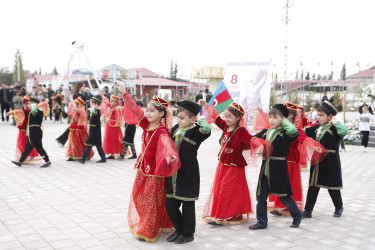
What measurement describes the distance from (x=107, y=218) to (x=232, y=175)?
1.77 metres

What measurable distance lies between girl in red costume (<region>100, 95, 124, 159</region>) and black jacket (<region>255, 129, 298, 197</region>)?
5.79 metres

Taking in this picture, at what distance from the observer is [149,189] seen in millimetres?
4266

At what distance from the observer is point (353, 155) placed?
11625mm

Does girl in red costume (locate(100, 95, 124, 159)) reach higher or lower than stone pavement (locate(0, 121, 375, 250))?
higher

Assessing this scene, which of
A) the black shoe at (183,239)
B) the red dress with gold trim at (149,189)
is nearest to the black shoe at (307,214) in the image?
the black shoe at (183,239)

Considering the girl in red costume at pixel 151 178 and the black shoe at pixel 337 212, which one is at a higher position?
the girl in red costume at pixel 151 178

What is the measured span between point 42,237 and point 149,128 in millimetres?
1731

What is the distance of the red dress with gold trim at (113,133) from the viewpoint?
9.80 metres

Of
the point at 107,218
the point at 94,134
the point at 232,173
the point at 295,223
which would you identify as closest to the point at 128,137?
the point at 94,134

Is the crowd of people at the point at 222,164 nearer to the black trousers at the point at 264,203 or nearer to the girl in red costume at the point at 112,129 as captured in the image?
the black trousers at the point at 264,203

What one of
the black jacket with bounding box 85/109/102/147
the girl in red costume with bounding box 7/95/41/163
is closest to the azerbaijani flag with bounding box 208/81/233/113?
the black jacket with bounding box 85/109/102/147

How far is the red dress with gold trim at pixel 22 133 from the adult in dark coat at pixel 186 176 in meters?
5.52

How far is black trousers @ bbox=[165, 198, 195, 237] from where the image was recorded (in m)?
4.17

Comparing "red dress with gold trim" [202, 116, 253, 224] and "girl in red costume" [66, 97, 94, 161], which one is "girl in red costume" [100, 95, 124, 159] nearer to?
"girl in red costume" [66, 97, 94, 161]
